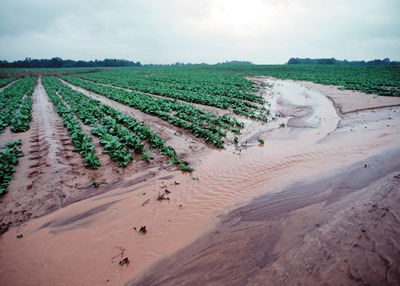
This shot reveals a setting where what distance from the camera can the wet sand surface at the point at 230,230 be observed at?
349cm

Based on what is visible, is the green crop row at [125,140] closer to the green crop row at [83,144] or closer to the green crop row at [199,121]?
the green crop row at [83,144]

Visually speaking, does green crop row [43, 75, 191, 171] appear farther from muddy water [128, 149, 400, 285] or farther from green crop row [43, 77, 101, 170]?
muddy water [128, 149, 400, 285]

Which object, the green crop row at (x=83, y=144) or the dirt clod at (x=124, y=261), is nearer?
the dirt clod at (x=124, y=261)

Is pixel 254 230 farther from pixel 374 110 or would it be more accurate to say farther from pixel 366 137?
pixel 374 110

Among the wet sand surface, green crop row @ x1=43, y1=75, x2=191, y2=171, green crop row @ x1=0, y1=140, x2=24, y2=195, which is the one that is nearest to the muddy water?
the wet sand surface

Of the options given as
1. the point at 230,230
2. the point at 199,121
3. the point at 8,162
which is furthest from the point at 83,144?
the point at 230,230

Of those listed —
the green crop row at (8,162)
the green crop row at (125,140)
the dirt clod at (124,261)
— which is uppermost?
the green crop row at (125,140)

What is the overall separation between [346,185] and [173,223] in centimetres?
470

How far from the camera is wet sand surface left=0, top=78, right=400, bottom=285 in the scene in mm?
3492

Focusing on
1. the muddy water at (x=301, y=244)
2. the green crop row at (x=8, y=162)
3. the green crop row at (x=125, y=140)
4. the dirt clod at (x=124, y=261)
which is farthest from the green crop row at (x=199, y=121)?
the green crop row at (x=8, y=162)

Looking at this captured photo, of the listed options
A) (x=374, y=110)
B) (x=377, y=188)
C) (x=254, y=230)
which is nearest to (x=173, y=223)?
(x=254, y=230)

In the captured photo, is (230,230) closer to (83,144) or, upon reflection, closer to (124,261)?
(124,261)

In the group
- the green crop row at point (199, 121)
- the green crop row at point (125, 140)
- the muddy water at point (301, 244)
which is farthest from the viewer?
the green crop row at point (199, 121)

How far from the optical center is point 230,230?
4453 millimetres
